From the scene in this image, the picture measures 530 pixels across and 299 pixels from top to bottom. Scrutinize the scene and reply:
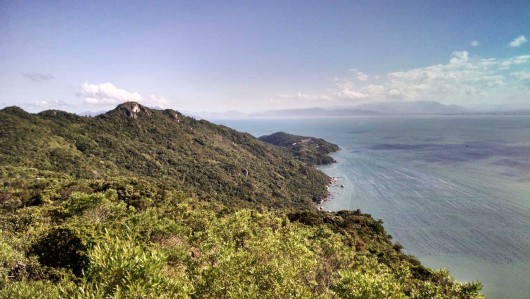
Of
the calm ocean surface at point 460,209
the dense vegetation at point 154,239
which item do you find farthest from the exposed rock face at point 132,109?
the calm ocean surface at point 460,209

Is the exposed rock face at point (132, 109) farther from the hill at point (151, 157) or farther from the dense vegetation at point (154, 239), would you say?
the dense vegetation at point (154, 239)

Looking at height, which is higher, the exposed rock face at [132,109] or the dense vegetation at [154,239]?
the exposed rock face at [132,109]

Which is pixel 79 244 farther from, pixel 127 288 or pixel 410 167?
pixel 410 167

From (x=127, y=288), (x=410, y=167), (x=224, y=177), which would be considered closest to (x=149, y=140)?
(x=224, y=177)

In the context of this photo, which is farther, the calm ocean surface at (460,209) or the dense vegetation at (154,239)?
the calm ocean surface at (460,209)

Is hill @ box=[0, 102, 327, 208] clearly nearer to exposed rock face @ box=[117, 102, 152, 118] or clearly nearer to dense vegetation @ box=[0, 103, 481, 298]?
exposed rock face @ box=[117, 102, 152, 118]

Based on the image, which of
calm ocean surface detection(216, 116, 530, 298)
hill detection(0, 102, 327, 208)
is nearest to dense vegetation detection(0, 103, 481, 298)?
hill detection(0, 102, 327, 208)

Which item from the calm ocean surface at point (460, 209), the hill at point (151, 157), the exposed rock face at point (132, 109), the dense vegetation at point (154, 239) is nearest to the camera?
the dense vegetation at point (154, 239)
